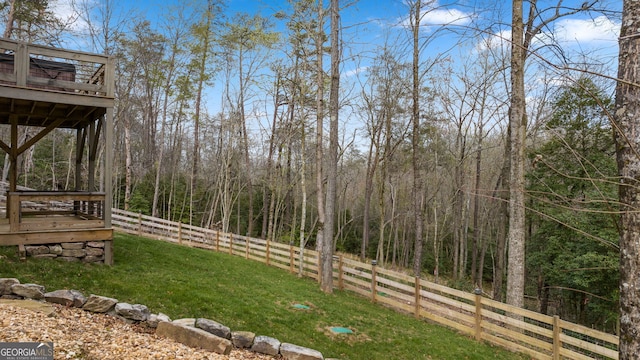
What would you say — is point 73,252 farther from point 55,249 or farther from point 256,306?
point 256,306

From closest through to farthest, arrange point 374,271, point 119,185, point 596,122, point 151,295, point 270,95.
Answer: point 151,295, point 374,271, point 596,122, point 270,95, point 119,185

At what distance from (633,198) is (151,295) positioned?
225 inches

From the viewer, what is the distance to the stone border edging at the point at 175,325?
3.75 metres

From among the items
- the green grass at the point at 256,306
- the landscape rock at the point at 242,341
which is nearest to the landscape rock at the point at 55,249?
the green grass at the point at 256,306

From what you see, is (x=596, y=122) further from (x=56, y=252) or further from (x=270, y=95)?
(x=56, y=252)

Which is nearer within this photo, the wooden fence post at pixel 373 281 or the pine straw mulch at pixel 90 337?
the pine straw mulch at pixel 90 337

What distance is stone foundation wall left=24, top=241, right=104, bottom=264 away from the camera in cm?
595

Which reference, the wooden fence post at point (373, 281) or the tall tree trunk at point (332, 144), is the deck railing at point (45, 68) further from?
the wooden fence post at point (373, 281)

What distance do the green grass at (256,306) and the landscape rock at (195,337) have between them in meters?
0.98

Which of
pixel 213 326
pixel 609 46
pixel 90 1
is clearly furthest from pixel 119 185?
pixel 609 46

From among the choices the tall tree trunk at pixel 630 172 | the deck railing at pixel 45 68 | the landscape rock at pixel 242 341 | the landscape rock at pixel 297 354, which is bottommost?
the landscape rock at pixel 297 354

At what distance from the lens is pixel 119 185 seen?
21.9 metres

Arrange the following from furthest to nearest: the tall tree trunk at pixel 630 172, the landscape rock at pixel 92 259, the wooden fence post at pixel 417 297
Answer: the wooden fence post at pixel 417 297 → the landscape rock at pixel 92 259 → the tall tree trunk at pixel 630 172

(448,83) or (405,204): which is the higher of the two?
(448,83)
